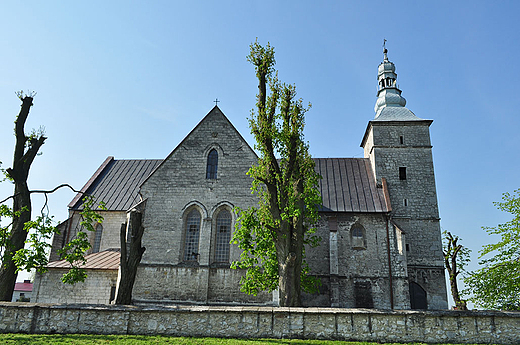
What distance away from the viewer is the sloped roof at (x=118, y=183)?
27344 mm

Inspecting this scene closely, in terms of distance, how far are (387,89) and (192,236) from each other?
63.6 ft

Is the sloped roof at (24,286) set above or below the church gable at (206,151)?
below

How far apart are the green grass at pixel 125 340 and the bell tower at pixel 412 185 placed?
1441cm

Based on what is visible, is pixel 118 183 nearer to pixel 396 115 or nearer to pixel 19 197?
pixel 19 197

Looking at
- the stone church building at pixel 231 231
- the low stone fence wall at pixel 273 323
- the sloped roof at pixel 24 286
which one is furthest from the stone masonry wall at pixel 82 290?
the sloped roof at pixel 24 286

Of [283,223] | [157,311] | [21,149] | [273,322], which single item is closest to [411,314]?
[273,322]

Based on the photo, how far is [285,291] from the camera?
14.9m

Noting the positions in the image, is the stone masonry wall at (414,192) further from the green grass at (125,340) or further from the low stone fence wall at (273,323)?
the green grass at (125,340)

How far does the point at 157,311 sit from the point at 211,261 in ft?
29.5

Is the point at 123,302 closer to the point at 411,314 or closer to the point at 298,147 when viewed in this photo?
the point at 298,147

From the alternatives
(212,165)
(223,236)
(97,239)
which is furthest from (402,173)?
(97,239)

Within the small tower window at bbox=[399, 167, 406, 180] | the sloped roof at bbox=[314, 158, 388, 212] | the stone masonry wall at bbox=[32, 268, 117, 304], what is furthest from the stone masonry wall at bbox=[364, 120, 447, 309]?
the stone masonry wall at bbox=[32, 268, 117, 304]

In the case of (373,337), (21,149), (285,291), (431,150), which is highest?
(431,150)

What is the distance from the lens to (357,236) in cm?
2441
